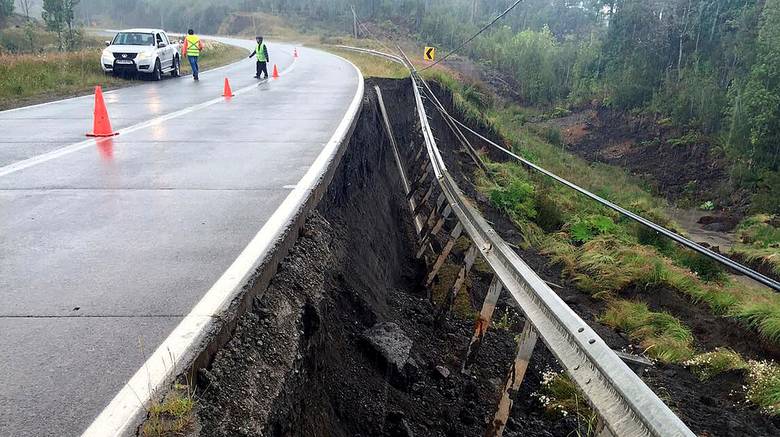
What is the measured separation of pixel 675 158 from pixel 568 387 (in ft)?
119

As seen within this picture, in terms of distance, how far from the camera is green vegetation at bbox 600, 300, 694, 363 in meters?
7.99

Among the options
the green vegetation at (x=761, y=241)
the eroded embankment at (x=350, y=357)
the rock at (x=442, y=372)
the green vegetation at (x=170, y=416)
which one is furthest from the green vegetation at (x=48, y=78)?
the green vegetation at (x=761, y=241)

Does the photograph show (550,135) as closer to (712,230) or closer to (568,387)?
(712,230)

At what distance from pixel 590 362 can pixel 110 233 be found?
4030 mm

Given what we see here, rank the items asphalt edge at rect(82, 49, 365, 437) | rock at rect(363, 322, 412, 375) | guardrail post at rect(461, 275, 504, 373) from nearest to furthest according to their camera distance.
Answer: asphalt edge at rect(82, 49, 365, 437), rock at rect(363, 322, 412, 375), guardrail post at rect(461, 275, 504, 373)

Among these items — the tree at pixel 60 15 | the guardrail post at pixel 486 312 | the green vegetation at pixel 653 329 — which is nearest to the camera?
the guardrail post at pixel 486 312

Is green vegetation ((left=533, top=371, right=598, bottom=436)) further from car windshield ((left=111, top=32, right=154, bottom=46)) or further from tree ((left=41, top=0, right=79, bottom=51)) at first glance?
tree ((left=41, top=0, right=79, bottom=51))

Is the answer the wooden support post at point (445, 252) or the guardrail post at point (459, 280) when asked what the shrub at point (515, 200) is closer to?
the wooden support post at point (445, 252)

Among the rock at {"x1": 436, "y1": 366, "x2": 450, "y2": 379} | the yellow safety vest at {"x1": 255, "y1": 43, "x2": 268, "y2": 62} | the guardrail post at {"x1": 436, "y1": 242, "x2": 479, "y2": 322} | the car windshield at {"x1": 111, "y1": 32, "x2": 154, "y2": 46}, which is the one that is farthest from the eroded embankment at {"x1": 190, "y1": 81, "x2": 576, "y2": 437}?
the car windshield at {"x1": 111, "y1": 32, "x2": 154, "y2": 46}

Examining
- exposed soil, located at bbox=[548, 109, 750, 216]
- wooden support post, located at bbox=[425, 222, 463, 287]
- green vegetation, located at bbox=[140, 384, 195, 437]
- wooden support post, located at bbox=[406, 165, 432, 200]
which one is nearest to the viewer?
green vegetation, located at bbox=[140, 384, 195, 437]

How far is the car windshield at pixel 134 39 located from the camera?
22.2 m

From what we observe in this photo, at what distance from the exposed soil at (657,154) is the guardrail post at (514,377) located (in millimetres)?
28020

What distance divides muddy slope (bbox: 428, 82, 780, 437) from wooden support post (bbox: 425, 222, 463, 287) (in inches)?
59.7

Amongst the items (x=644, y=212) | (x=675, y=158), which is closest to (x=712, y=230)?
(x=644, y=212)
